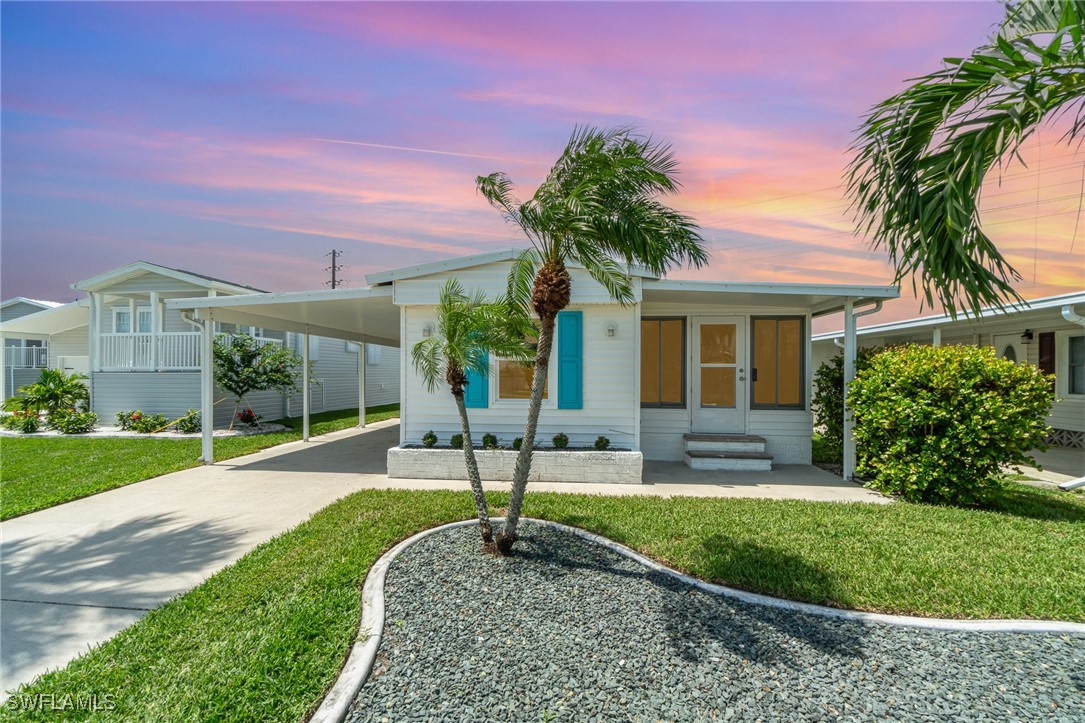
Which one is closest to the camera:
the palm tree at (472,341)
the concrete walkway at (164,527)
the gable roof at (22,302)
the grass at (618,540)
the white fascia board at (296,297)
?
the grass at (618,540)

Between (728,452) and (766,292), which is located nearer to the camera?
(766,292)

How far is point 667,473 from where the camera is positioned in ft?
24.2

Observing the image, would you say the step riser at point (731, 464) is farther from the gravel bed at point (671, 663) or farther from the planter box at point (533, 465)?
the gravel bed at point (671, 663)

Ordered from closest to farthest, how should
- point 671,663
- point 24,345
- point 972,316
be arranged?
point 671,663, point 972,316, point 24,345

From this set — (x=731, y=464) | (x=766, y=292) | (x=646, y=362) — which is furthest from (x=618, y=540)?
(x=646, y=362)

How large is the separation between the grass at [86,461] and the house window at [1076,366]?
665 inches

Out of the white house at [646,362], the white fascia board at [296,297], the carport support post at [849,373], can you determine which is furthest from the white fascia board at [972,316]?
the white fascia board at [296,297]

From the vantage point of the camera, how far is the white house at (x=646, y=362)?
706cm

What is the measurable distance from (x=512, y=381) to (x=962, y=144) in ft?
18.7

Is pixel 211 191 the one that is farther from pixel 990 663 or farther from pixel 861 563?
pixel 990 663

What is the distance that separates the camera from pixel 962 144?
2934 mm

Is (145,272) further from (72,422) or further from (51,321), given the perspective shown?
(51,321)

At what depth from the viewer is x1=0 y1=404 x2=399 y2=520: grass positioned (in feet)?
20.3

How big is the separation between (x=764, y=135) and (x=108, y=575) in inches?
375
